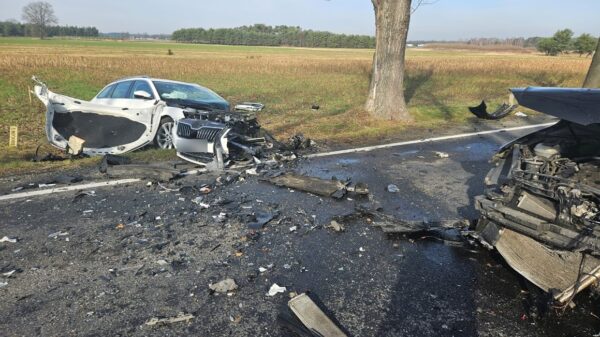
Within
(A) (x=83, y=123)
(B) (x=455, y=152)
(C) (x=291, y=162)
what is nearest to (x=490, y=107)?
(B) (x=455, y=152)

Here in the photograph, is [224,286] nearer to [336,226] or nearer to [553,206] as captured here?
[336,226]

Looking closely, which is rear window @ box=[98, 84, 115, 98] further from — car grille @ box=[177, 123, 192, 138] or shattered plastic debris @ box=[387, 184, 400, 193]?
shattered plastic debris @ box=[387, 184, 400, 193]

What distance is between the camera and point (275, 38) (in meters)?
121

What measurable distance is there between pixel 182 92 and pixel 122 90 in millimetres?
1388

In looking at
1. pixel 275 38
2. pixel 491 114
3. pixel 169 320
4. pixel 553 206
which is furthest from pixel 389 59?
pixel 275 38

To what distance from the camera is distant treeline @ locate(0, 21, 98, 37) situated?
10781 centimetres

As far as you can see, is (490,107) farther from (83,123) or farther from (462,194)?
(83,123)

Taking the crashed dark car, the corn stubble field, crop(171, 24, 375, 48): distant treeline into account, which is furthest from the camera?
crop(171, 24, 375, 48): distant treeline

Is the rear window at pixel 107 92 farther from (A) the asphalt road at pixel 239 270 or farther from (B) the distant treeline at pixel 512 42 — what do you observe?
(B) the distant treeline at pixel 512 42

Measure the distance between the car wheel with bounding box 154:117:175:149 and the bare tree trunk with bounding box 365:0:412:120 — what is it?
569 centimetres

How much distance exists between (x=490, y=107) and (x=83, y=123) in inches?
525

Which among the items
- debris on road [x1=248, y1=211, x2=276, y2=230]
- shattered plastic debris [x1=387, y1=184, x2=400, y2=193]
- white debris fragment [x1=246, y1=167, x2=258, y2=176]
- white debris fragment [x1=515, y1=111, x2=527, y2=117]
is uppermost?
white debris fragment [x1=515, y1=111, x2=527, y2=117]

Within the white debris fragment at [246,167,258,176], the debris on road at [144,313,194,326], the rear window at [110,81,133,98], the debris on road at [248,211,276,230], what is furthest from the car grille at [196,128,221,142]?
the debris on road at [144,313,194,326]

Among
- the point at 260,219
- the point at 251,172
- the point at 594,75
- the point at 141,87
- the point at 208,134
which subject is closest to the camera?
the point at 260,219
